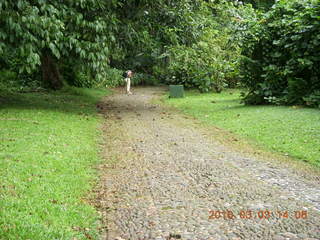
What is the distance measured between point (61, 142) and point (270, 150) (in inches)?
183

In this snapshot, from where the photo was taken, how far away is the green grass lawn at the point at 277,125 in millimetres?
8417

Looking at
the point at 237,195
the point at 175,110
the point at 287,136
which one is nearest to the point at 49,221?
the point at 237,195

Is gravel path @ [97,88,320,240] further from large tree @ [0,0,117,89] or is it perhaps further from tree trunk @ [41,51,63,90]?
tree trunk @ [41,51,63,90]

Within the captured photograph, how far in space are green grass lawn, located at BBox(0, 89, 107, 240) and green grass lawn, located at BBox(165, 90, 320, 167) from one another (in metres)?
4.07

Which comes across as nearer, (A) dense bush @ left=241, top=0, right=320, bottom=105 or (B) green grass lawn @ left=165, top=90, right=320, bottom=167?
(B) green grass lawn @ left=165, top=90, right=320, bottom=167

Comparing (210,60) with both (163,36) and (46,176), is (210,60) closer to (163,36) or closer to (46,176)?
(163,36)

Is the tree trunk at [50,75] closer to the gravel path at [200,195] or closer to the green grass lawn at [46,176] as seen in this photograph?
the green grass lawn at [46,176]

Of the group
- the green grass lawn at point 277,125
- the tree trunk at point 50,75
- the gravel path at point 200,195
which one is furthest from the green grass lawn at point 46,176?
the tree trunk at point 50,75

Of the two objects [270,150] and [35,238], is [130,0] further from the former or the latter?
[35,238]

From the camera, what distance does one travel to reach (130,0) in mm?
15617

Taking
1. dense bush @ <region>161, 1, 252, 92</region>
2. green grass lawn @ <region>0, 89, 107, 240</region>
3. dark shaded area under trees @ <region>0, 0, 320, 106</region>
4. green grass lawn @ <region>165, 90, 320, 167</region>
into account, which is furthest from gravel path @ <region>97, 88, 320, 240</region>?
dense bush @ <region>161, 1, 252, 92</region>

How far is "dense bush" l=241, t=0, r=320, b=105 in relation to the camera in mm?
13859

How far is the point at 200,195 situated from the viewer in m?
5.42

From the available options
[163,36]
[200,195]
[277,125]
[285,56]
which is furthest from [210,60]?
[200,195]
